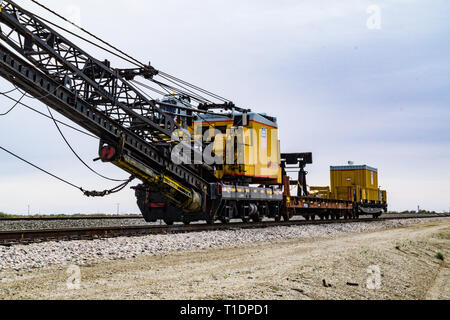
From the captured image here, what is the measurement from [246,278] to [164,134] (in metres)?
8.86

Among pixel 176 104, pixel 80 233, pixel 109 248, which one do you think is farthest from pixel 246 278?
pixel 176 104

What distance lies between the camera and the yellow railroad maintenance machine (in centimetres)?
1019

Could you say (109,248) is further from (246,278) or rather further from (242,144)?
(242,144)

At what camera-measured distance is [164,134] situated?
46.5 feet

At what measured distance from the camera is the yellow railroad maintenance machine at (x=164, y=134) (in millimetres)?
10188

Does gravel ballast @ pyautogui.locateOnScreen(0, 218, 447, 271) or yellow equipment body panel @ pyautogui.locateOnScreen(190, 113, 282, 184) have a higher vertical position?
yellow equipment body panel @ pyautogui.locateOnScreen(190, 113, 282, 184)

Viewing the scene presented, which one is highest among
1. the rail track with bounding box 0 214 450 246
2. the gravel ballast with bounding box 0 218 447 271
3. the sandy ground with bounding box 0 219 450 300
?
the rail track with bounding box 0 214 450 246

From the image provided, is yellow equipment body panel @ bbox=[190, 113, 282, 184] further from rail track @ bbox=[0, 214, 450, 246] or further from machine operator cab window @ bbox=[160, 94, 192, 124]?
rail track @ bbox=[0, 214, 450, 246]

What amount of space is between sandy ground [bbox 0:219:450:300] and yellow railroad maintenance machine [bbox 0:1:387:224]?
516 centimetres

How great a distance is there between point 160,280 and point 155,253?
10.5 feet

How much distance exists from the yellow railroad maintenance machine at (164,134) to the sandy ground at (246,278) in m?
5.16

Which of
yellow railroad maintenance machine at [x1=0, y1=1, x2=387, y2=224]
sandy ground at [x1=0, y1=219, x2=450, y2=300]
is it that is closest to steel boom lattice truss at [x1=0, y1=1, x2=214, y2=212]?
yellow railroad maintenance machine at [x1=0, y1=1, x2=387, y2=224]
